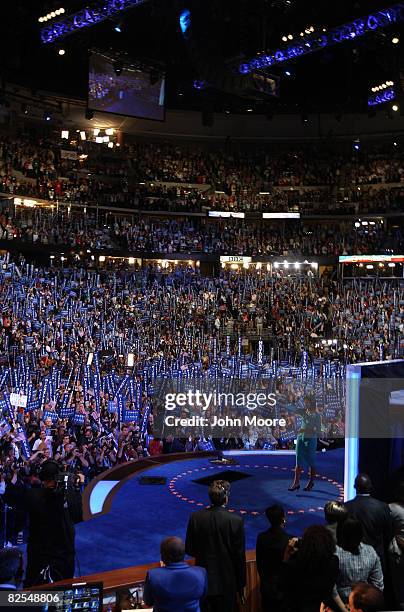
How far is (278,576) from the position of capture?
489 cm

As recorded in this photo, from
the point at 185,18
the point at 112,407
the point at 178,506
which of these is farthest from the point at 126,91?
the point at 178,506

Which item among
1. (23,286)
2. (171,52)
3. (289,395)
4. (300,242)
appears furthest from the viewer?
(300,242)

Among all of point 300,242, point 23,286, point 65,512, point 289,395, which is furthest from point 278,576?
point 300,242

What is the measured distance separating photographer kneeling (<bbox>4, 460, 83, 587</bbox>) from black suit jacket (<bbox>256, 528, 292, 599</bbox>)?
1.91m

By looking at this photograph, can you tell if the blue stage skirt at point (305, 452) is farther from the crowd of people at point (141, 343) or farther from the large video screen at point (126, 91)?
the large video screen at point (126, 91)

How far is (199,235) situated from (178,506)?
32802 mm

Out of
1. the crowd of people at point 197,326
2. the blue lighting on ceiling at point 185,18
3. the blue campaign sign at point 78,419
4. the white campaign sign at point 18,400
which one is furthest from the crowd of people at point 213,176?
the white campaign sign at point 18,400

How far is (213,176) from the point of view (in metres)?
46.5

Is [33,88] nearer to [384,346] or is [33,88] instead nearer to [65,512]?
[384,346]

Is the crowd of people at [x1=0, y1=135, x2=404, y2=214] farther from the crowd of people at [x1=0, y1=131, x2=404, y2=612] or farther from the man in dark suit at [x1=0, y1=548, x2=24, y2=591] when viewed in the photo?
the man in dark suit at [x1=0, y1=548, x2=24, y2=591]

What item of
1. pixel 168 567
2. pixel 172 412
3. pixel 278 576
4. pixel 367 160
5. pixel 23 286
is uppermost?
pixel 367 160

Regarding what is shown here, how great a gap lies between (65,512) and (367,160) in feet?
144

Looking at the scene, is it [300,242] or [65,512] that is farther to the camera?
[300,242]

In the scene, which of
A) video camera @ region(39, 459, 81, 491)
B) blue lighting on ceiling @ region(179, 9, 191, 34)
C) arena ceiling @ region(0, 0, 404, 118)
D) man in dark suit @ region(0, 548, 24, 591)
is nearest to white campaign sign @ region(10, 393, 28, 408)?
video camera @ region(39, 459, 81, 491)
